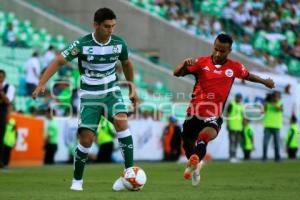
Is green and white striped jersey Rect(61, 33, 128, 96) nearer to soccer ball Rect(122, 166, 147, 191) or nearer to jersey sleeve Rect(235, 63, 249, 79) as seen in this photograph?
soccer ball Rect(122, 166, 147, 191)

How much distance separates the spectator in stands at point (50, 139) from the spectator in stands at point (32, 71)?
115 inches

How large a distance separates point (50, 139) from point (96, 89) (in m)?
12.4

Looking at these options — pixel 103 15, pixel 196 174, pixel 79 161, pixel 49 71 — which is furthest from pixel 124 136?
pixel 103 15

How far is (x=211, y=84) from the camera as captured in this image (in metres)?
15.3

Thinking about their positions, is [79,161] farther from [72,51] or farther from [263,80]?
[263,80]

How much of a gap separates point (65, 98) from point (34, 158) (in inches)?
135

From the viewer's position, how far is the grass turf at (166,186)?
1288cm

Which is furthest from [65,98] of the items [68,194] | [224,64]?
[68,194]

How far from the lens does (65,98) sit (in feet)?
94.6

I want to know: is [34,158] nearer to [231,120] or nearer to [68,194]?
[231,120]

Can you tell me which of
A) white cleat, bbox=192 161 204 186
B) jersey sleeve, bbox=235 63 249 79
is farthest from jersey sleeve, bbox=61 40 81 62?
jersey sleeve, bbox=235 63 249 79

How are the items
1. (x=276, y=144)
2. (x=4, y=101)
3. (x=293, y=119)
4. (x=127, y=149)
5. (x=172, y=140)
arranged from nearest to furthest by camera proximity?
(x=127, y=149)
(x=4, y=101)
(x=276, y=144)
(x=172, y=140)
(x=293, y=119)

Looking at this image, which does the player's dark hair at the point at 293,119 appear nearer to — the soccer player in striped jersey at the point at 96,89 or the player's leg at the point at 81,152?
the soccer player in striped jersey at the point at 96,89

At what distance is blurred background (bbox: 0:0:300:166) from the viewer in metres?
27.6
